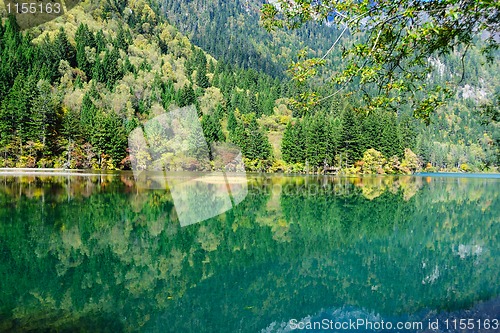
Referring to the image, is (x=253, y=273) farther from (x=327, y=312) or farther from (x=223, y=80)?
(x=223, y=80)

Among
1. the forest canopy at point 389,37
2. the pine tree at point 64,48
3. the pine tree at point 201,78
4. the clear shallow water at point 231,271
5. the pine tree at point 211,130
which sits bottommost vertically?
the clear shallow water at point 231,271

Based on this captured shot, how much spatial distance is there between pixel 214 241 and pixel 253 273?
3.51 metres

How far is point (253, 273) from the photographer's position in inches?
363

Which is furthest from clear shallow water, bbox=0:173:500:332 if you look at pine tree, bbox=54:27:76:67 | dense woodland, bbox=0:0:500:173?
pine tree, bbox=54:27:76:67

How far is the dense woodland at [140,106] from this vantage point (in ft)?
185

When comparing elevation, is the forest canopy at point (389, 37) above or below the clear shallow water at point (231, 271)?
above

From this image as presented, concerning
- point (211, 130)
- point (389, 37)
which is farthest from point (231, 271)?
point (211, 130)

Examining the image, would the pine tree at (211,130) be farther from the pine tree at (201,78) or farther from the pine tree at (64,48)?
the pine tree at (64,48)

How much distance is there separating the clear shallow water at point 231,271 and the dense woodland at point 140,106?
8.09 m

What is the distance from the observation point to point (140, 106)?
8381 centimetres

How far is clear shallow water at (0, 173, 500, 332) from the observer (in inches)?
264

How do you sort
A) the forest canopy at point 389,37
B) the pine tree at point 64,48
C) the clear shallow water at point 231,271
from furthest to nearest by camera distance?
the pine tree at point 64,48 → the clear shallow water at point 231,271 → the forest canopy at point 389,37

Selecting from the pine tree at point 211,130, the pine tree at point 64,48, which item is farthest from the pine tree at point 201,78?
the pine tree at point 211,130

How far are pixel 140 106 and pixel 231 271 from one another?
79597 millimetres
